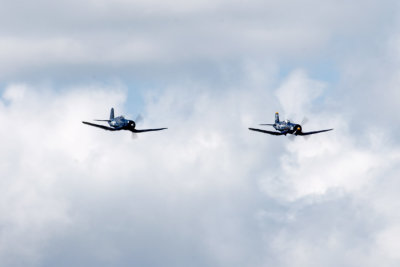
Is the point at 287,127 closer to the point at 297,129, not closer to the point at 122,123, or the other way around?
the point at 297,129

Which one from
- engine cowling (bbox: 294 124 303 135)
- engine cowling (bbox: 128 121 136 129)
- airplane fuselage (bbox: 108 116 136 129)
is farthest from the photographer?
engine cowling (bbox: 294 124 303 135)

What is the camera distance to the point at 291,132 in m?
171

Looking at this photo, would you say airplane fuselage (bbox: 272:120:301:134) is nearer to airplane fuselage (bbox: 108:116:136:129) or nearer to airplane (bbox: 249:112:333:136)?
airplane (bbox: 249:112:333:136)

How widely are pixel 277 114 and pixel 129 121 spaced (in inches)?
1561

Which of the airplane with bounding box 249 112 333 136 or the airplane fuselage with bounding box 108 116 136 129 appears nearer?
the airplane fuselage with bounding box 108 116 136 129

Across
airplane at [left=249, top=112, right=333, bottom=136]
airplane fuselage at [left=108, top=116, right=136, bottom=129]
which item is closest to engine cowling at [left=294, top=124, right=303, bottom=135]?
airplane at [left=249, top=112, right=333, bottom=136]

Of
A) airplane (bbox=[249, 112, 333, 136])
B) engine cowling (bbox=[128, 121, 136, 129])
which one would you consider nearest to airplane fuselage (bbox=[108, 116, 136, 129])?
engine cowling (bbox=[128, 121, 136, 129])

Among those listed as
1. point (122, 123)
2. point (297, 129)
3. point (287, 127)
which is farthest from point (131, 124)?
point (297, 129)

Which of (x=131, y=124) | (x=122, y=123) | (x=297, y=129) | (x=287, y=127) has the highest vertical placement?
(x=287, y=127)

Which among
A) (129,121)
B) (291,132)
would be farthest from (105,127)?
(291,132)

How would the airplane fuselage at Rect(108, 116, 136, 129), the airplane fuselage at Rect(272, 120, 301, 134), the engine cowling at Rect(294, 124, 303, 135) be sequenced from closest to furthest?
the airplane fuselage at Rect(108, 116, 136, 129) → the engine cowling at Rect(294, 124, 303, 135) → the airplane fuselage at Rect(272, 120, 301, 134)

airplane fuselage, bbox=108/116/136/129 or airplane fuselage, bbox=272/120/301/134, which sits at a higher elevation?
airplane fuselage, bbox=272/120/301/134

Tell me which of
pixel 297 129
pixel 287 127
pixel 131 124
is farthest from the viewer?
pixel 287 127

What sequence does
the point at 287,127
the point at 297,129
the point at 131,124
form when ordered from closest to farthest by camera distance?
the point at 131,124, the point at 297,129, the point at 287,127
